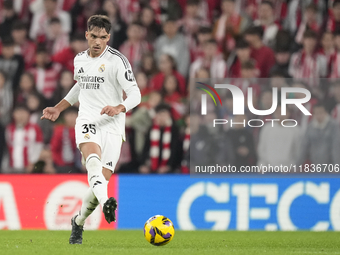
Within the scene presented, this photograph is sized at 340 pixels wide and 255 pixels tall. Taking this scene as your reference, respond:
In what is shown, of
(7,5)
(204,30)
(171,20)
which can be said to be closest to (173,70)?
(204,30)

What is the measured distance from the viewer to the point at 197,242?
7.32 metres

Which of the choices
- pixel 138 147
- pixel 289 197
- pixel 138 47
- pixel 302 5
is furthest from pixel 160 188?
pixel 302 5

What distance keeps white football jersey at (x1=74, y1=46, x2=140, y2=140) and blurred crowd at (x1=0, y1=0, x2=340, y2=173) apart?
3849 mm

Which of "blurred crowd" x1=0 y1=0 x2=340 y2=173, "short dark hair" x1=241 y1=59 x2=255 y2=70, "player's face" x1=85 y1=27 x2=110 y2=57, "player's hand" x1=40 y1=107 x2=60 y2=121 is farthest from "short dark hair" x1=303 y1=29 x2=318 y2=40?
"player's hand" x1=40 y1=107 x2=60 y2=121

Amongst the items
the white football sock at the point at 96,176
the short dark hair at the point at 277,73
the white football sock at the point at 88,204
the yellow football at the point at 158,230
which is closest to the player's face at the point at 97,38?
the white football sock at the point at 96,176

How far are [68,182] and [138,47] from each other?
3.67 metres

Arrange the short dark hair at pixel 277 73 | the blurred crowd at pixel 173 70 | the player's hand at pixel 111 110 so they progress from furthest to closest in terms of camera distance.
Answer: the short dark hair at pixel 277 73 < the blurred crowd at pixel 173 70 < the player's hand at pixel 111 110

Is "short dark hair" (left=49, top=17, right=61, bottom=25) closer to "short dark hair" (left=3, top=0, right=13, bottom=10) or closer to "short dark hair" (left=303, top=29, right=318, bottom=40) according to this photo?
"short dark hair" (left=3, top=0, right=13, bottom=10)

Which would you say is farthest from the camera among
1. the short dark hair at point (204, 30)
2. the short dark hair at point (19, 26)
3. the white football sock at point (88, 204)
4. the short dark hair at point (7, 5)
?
the short dark hair at point (7, 5)

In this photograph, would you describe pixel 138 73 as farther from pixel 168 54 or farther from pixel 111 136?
pixel 111 136

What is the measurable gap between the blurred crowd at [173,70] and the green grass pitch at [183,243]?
1569 mm

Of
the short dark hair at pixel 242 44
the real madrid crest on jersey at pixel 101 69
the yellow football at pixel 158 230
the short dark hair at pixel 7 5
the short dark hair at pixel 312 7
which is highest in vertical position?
the short dark hair at pixel 7 5

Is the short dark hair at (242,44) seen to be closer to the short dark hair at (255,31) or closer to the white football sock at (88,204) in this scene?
the short dark hair at (255,31)

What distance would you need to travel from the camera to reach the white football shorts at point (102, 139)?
20.2 ft
